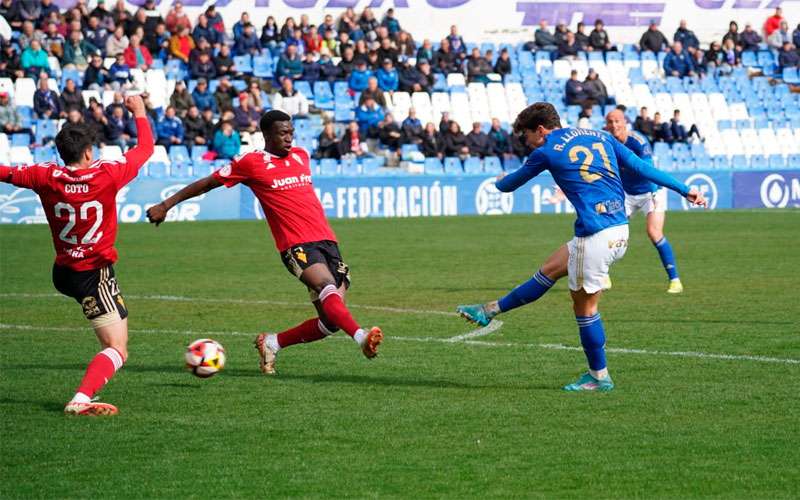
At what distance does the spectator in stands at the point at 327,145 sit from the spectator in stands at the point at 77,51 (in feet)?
18.9

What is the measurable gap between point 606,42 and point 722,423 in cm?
3138

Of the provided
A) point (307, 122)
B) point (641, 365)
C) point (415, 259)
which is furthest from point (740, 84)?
point (641, 365)

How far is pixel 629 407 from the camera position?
8289 mm

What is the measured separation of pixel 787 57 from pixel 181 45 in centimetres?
1851

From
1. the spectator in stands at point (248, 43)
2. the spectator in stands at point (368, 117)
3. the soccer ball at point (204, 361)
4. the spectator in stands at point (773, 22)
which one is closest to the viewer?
the soccer ball at point (204, 361)

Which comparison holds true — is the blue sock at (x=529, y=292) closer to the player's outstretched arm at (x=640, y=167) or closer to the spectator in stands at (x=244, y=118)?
the player's outstretched arm at (x=640, y=167)

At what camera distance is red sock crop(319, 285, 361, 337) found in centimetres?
892

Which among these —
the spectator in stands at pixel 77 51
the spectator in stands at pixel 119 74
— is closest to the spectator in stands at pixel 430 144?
the spectator in stands at pixel 119 74

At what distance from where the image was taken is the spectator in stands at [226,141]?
1142 inches

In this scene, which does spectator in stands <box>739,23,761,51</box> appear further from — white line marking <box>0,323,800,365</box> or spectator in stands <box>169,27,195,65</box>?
white line marking <box>0,323,800,365</box>

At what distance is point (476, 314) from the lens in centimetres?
959

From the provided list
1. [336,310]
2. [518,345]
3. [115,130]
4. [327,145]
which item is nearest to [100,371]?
[336,310]

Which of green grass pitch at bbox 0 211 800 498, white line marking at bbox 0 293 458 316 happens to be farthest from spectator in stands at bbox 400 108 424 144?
white line marking at bbox 0 293 458 316

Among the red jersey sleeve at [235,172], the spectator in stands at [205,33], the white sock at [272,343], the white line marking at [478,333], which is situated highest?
the red jersey sleeve at [235,172]
